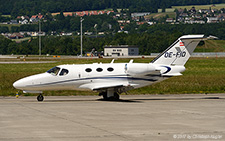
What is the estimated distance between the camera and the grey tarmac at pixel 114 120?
1889cm

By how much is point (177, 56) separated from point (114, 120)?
1260 cm

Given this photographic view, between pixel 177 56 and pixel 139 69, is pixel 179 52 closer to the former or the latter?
pixel 177 56

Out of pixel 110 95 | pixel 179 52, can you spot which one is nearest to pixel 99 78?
pixel 110 95

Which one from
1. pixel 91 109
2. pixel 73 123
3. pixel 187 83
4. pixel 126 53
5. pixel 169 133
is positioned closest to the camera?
pixel 169 133

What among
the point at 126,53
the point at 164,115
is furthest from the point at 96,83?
the point at 126,53

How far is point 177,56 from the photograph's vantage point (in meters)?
34.2

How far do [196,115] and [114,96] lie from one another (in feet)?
31.7

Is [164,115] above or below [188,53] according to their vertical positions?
below

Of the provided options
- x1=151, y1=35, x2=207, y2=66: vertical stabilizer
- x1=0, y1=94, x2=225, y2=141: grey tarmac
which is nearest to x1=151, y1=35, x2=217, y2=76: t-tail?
x1=151, y1=35, x2=207, y2=66: vertical stabilizer

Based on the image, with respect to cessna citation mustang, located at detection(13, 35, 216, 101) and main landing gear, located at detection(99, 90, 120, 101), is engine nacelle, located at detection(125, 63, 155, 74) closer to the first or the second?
cessna citation mustang, located at detection(13, 35, 216, 101)

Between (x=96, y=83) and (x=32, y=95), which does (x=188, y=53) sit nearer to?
(x=96, y=83)

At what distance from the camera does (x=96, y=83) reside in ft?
108

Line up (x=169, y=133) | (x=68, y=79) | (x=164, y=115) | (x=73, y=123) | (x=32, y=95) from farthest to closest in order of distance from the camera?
1. (x=32, y=95)
2. (x=68, y=79)
3. (x=164, y=115)
4. (x=73, y=123)
5. (x=169, y=133)

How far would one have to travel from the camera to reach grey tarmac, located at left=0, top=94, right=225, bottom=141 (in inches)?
744
